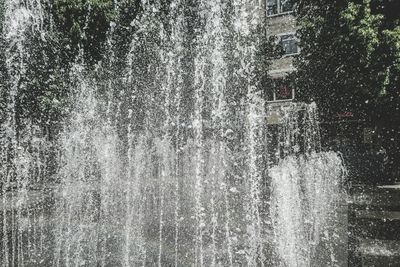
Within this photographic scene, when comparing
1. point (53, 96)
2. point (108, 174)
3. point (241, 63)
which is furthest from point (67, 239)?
point (241, 63)

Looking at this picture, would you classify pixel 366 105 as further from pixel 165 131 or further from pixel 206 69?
pixel 165 131

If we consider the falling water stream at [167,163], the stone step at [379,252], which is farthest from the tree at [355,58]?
the stone step at [379,252]

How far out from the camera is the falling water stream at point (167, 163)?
6230 mm

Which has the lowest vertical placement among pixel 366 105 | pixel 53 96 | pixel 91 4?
pixel 366 105

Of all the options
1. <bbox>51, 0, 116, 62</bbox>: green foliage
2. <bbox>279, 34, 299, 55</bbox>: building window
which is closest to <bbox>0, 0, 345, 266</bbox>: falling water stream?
<bbox>51, 0, 116, 62</bbox>: green foliage

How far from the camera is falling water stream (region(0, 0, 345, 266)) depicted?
6.23 m

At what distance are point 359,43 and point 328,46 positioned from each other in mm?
2064

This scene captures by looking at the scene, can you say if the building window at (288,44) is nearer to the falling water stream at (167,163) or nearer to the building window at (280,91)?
the building window at (280,91)

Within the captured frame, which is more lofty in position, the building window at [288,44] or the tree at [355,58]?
the building window at [288,44]

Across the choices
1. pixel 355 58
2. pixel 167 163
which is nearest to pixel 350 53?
pixel 355 58

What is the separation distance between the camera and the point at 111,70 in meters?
17.7

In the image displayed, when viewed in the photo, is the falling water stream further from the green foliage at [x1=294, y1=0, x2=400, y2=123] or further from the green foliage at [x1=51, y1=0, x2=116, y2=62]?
the green foliage at [x1=294, y1=0, x2=400, y2=123]

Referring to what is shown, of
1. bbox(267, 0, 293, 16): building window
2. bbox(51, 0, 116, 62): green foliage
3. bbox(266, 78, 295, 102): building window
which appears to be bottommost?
bbox(266, 78, 295, 102): building window

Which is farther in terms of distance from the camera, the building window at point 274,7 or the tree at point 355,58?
the building window at point 274,7
